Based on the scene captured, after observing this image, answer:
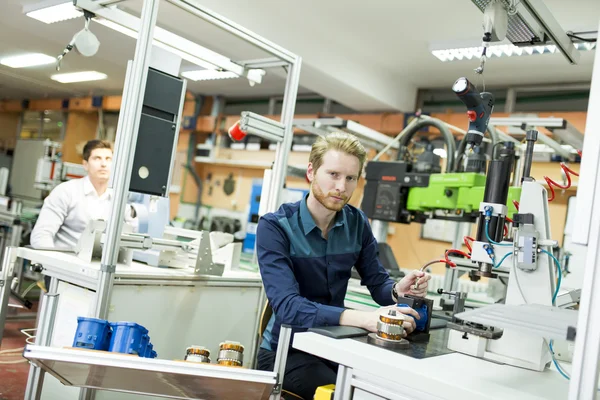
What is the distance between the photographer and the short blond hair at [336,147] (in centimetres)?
192

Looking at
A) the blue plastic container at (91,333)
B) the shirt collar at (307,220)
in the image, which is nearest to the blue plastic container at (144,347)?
the blue plastic container at (91,333)

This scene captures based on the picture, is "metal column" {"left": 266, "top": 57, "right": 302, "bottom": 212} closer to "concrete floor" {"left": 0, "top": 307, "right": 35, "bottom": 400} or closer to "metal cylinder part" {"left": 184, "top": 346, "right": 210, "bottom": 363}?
"metal cylinder part" {"left": 184, "top": 346, "right": 210, "bottom": 363}

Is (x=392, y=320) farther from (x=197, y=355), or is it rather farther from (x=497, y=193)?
(x=197, y=355)

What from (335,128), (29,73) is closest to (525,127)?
(335,128)

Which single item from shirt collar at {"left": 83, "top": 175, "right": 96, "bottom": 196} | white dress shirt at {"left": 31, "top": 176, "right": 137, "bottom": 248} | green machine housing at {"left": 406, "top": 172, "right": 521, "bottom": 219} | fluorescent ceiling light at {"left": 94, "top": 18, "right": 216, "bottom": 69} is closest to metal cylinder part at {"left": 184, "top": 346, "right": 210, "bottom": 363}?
fluorescent ceiling light at {"left": 94, "top": 18, "right": 216, "bottom": 69}

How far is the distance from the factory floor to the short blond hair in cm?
211

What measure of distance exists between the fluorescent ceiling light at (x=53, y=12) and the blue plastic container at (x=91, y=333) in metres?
3.43

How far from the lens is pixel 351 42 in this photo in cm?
516

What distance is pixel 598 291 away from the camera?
3.31 ft

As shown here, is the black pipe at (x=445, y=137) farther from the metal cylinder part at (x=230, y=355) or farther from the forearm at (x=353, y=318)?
the metal cylinder part at (x=230, y=355)

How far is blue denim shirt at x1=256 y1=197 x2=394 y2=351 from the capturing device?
166cm

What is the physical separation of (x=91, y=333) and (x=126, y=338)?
99 millimetres

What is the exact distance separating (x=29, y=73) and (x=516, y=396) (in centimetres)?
500

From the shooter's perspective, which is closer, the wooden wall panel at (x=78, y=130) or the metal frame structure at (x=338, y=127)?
the metal frame structure at (x=338, y=127)
